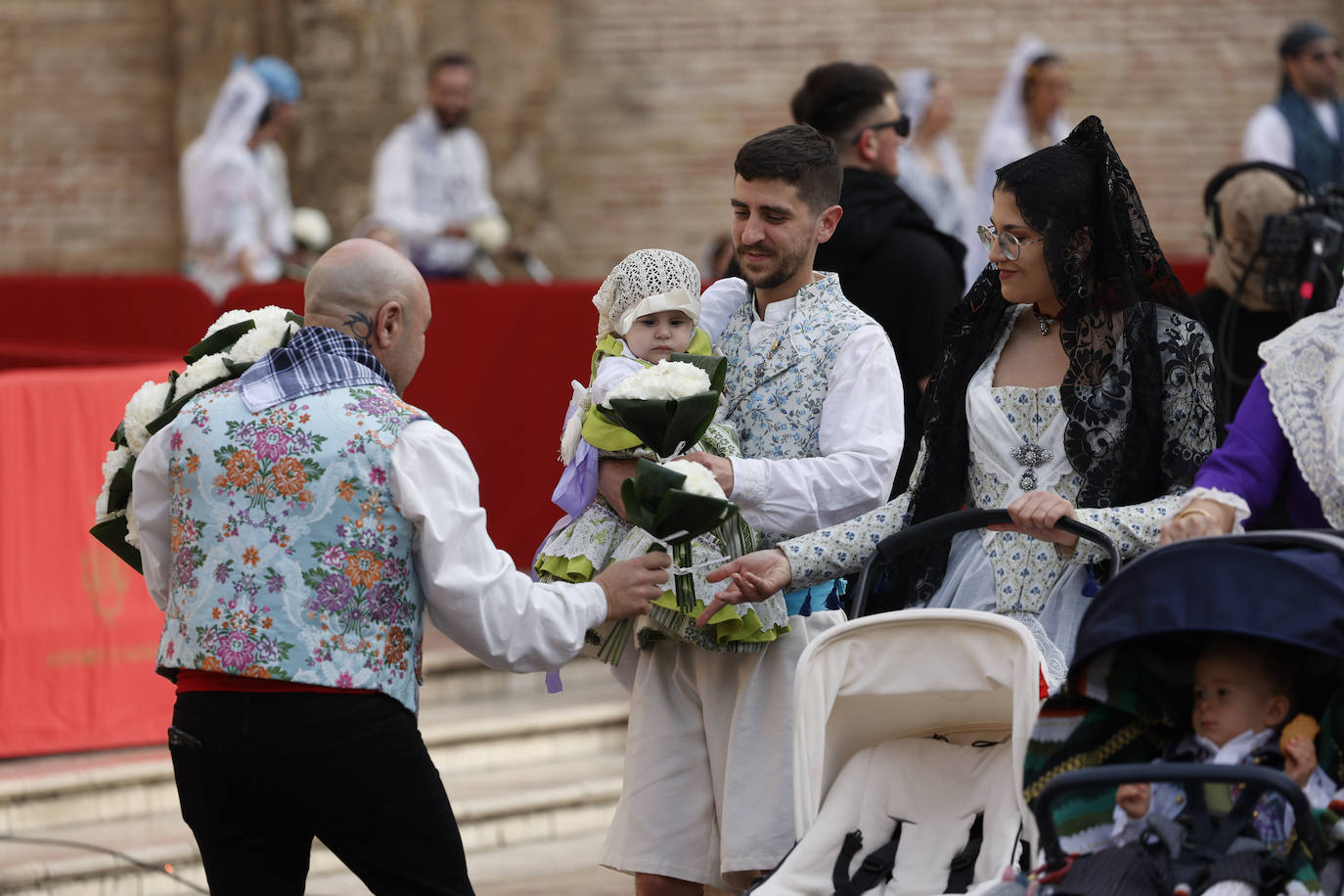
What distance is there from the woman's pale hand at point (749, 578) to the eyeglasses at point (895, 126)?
88.9 inches

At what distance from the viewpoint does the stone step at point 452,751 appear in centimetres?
614

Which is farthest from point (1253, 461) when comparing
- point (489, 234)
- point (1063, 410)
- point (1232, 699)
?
point (489, 234)

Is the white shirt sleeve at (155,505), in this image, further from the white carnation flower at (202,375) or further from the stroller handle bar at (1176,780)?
the stroller handle bar at (1176,780)

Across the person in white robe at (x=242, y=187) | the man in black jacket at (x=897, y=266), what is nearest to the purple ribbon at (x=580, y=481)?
the man in black jacket at (x=897, y=266)

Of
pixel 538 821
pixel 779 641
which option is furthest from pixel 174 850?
pixel 779 641

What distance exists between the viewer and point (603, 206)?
14102 millimetres

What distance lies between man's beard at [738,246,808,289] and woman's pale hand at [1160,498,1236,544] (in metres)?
1.08

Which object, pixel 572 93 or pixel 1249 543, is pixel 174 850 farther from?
pixel 572 93

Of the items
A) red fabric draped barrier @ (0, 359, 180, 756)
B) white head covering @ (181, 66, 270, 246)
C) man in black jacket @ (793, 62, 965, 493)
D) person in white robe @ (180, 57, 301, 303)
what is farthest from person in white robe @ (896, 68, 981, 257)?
red fabric draped barrier @ (0, 359, 180, 756)

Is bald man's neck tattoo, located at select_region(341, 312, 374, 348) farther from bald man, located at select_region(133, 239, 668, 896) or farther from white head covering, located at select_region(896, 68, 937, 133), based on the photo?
white head covering, located at select_region(896, 68, 937, 133)

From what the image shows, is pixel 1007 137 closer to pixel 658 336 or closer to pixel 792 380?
pixel 792 380

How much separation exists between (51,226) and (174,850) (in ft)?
30.9

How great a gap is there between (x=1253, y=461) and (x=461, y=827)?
11.3 ft

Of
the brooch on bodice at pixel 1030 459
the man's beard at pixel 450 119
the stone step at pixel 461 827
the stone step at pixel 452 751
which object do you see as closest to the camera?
the brooch on bodice at pixel 1030 459
